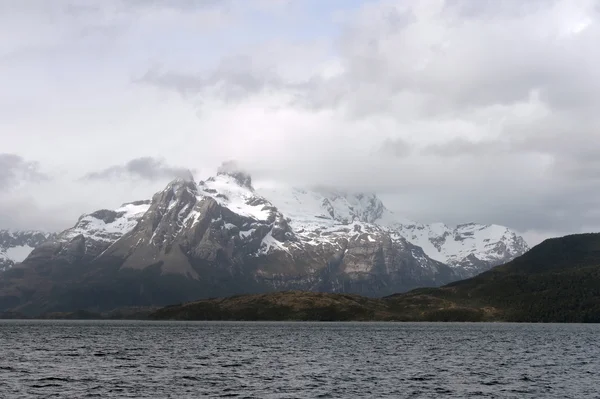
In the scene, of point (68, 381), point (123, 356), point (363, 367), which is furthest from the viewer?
point (123, 356)

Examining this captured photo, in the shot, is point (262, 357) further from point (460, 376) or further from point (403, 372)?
point (460, 376)

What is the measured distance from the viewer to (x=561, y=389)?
120312 mm

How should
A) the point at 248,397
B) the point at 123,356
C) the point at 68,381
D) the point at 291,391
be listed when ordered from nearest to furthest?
the point at 248,397
the point at 291,391
the point at 68,381
the point at 123,356

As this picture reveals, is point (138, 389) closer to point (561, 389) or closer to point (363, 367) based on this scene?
point (363, 367)

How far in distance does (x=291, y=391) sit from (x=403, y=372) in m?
38.0

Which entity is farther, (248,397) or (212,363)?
(212,363)

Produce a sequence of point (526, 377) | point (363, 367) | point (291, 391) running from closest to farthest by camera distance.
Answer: point (291, 391), point (526, 377), point (363, 367)

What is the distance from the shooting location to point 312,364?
160 meters

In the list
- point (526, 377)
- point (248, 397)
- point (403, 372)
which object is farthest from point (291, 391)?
point (526, 377)

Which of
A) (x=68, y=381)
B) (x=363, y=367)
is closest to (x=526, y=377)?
(x=363, y=367)

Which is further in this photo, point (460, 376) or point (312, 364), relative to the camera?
point (312, 364)

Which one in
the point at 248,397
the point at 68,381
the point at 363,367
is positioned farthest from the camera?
the point at 363,367

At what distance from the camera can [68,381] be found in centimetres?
12244

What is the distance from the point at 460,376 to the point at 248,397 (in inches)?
1898
